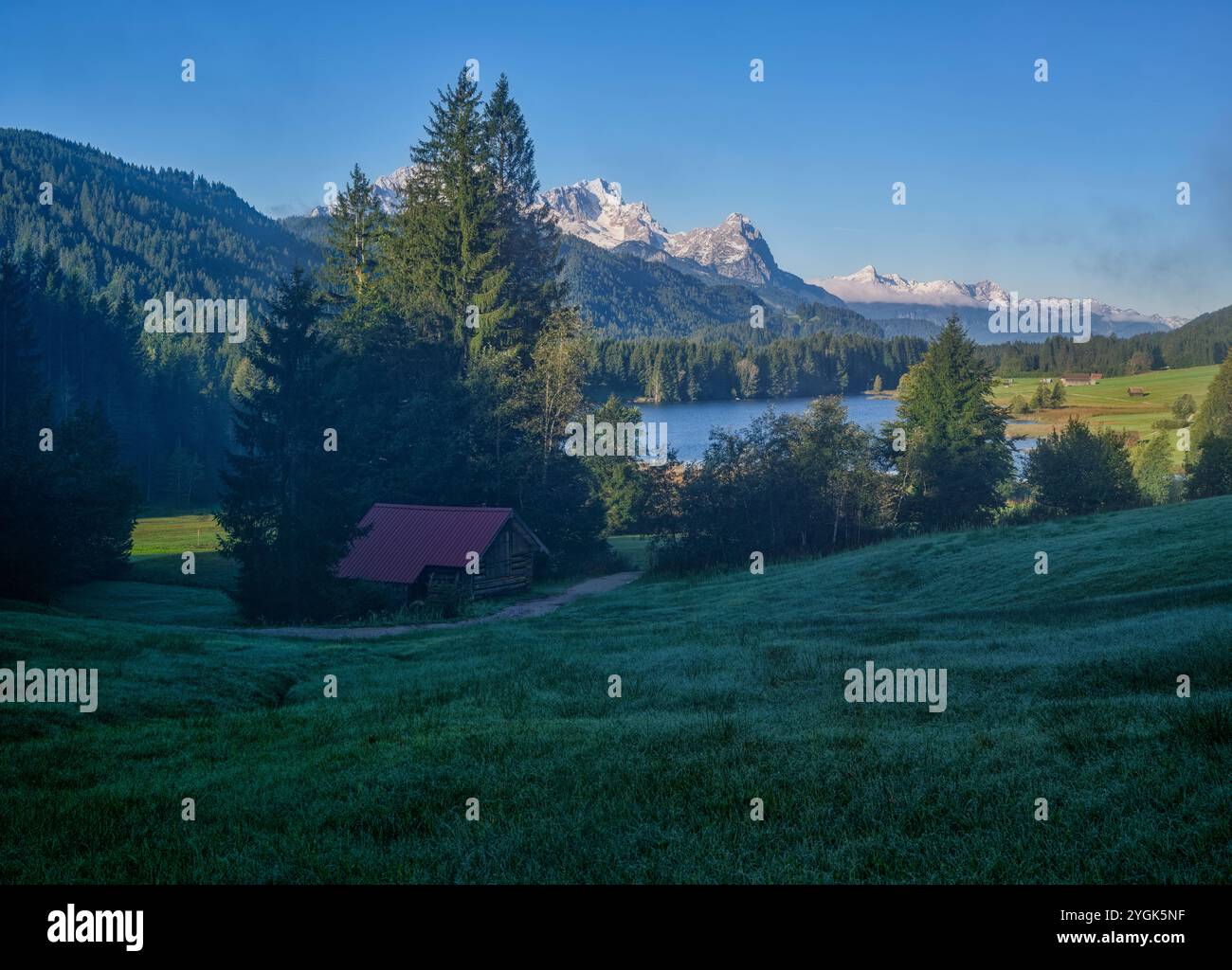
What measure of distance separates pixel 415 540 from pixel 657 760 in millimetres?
39586

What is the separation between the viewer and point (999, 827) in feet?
26.5

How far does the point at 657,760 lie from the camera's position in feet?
36.1

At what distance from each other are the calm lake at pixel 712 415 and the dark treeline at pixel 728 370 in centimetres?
334

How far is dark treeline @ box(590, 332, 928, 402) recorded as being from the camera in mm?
178750

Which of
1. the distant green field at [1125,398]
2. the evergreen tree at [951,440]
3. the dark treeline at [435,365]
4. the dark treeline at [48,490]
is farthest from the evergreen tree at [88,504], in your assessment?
the distant green field at [1125,398]

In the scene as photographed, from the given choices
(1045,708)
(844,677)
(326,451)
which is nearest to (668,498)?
(326,451)

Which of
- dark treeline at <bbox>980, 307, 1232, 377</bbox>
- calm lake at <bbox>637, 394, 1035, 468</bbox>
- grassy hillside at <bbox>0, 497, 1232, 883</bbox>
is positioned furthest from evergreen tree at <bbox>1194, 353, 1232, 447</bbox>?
grassy hillside at <bbox>0, 497, 1232, 883</bbox>

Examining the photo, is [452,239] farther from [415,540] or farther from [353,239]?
[415,540]

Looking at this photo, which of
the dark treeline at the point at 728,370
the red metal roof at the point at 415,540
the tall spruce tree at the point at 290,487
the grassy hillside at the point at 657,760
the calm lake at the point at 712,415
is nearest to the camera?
the grassy hillside at the point at 657,760

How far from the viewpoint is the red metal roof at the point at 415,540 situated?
4712 centimetres

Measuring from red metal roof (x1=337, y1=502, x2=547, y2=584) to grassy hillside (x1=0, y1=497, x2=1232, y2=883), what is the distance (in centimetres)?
2312

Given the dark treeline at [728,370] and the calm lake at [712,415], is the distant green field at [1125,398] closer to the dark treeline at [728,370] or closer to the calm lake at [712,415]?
the calm lake at [712,415]
